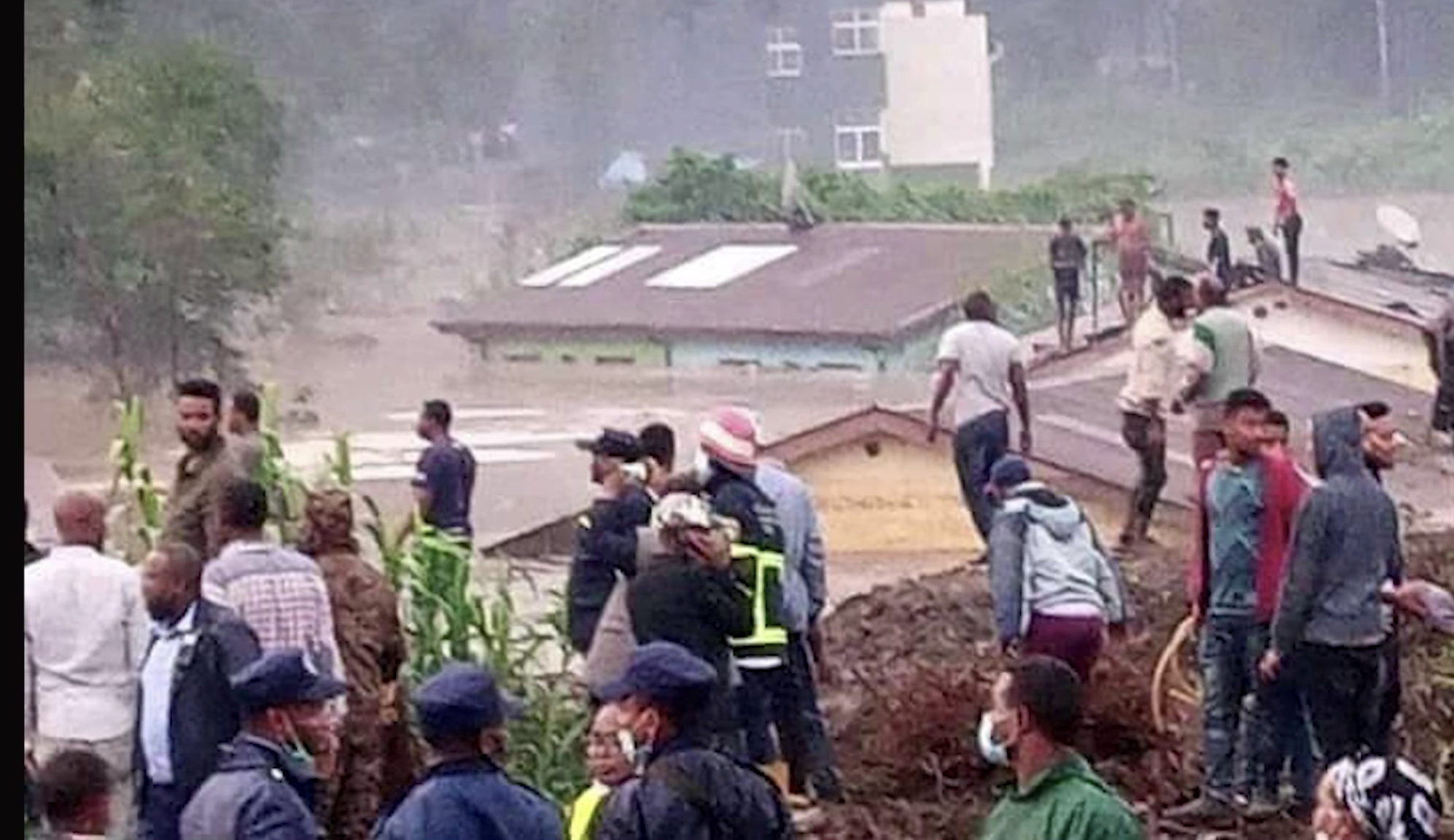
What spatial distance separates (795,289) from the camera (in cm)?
1541

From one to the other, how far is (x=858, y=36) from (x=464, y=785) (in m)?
10.8

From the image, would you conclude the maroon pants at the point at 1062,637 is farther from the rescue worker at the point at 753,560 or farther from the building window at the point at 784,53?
the building window at the point at 784,53

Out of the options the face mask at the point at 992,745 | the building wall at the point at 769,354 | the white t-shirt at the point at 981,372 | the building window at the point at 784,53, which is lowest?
the face mask at the point at 992,745

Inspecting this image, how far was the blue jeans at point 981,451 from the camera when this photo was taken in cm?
1236

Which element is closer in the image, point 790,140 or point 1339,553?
point 1339,553

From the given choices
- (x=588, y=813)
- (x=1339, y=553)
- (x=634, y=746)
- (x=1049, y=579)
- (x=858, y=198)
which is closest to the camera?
(x=634, y=746)

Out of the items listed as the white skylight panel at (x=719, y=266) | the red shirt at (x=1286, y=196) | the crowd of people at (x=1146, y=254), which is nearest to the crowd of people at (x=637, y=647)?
the crowd of people at (x=1146, y=254)

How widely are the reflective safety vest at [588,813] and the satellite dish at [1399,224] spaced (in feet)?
32.8

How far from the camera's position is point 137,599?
794 cm

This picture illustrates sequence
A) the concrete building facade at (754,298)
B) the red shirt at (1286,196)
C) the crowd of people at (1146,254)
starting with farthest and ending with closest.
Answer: the red shirt at (1286,196) < the concrete building facade at (754,298) < the crowd of people at (1146,254)

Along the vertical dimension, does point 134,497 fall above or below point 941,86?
below

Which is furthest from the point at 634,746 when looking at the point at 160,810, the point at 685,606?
the point at 160,810

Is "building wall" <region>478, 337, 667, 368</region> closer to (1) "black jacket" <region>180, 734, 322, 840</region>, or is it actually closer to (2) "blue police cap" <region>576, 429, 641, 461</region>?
(2) "blue police cap" <region>576, 429, 641, 461</region>

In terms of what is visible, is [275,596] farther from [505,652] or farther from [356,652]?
[505,652]
